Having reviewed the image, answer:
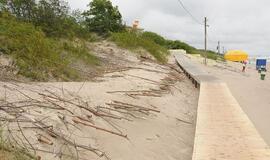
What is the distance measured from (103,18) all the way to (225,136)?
79.0 feet

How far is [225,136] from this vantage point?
870cm

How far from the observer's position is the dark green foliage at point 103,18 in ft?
105

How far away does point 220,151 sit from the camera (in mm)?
7633

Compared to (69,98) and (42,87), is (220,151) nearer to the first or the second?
(69,98)

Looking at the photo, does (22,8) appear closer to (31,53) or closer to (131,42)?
(31,53)

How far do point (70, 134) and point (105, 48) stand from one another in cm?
1880

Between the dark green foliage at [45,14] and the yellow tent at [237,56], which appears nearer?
the dark green foliage at [45,14]

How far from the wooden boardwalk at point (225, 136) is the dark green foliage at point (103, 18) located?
19760mm

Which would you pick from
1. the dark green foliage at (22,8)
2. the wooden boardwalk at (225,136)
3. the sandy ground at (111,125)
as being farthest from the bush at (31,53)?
the wooden boardwalk at (225,136)

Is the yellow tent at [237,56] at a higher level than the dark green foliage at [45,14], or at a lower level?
lower

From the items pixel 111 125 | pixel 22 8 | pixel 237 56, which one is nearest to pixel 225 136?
pixel 111 125

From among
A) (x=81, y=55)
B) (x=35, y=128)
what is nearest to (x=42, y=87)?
(x=35, y=128)

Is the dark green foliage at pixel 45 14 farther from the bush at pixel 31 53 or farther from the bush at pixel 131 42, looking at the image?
the bush at pixel 131 42

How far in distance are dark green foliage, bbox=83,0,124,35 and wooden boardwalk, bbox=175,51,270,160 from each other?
64.8ft
